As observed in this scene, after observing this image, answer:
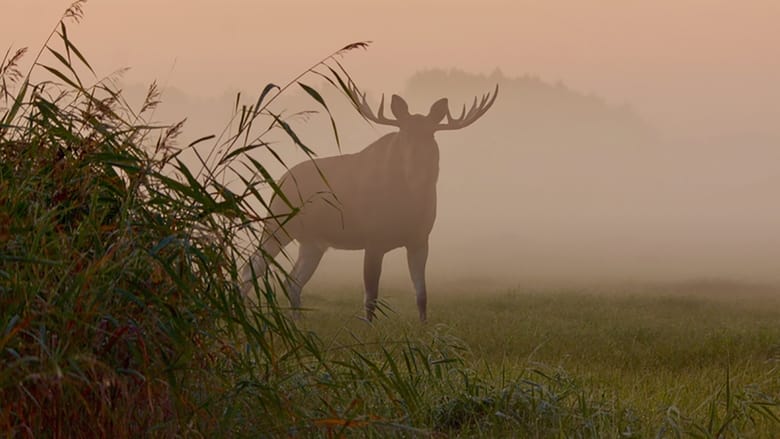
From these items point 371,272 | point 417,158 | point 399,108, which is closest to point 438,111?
point 399,108

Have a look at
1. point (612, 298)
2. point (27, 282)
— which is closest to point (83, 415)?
point (27, 282)

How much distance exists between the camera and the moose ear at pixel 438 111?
36.9ft

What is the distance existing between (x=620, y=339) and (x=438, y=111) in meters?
3.66

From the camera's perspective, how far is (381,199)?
10875 millimetres

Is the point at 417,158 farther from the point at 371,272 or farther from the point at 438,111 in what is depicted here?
the point at 371,272

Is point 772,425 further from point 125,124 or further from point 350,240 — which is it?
point 350,240

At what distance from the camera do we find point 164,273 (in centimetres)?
310

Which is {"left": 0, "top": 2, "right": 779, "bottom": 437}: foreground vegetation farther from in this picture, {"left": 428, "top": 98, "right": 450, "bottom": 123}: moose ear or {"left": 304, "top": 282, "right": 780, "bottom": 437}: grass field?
{"left": 428, "top": 98, "right": 450, "bottom": 123}: moose ear

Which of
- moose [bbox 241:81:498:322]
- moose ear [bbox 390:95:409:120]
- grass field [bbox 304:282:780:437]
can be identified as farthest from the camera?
moose ear [bbox 390:95:409:120]

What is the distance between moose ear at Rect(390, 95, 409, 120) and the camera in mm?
11164

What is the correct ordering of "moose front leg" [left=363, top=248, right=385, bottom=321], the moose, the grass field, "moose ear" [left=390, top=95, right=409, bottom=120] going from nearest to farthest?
the grass field < "moose front leg" [left=363, top=248, right=385, bottom=321] < the moose < "moose ear" [left=390, top=95, right=409, bottom=120]

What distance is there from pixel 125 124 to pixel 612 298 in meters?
11.3

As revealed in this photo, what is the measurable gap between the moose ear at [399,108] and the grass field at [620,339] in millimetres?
2373

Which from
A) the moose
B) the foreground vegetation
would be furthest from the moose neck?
the foreground vegetation
